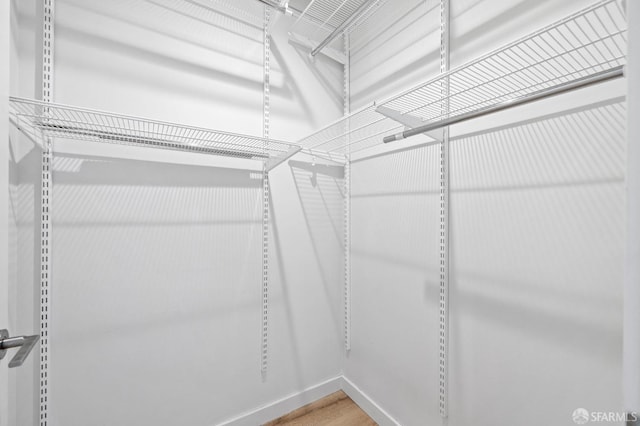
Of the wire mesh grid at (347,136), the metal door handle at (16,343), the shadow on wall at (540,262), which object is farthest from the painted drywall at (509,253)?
the metal door handle at (16,343)

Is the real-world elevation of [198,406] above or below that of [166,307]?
below

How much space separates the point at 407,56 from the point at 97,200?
1588 mm

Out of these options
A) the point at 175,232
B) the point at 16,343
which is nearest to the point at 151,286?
the point at 175,232

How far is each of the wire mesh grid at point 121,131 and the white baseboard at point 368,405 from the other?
151cm

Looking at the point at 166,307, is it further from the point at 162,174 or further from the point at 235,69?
the point at 235,69

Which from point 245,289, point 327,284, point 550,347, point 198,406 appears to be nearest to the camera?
point 550,347

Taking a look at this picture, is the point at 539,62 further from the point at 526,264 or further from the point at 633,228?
the point at 526,264

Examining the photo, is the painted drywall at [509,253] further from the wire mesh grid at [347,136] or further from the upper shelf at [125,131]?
the upper shelf at [125,131]

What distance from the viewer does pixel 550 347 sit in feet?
2.74

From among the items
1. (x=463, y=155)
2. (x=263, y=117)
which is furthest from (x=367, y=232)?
(x=263, y=117)

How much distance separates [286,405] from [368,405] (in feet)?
1.59

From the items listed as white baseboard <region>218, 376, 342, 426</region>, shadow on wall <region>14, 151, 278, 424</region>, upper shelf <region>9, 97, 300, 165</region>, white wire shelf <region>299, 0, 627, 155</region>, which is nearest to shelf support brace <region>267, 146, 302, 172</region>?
upper shelf <region>9, 97, 300, 165</region>

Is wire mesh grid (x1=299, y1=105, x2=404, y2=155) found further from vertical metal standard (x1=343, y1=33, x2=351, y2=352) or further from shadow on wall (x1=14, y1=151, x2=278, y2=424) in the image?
shadow on wall (x1=14, y1=151, x2=278, y2=424)

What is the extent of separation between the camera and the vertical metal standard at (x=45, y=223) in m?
0.97
